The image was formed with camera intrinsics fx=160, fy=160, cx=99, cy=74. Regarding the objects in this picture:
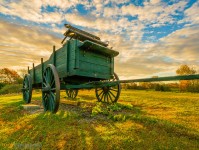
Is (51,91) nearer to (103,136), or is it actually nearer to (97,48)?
(97,48)

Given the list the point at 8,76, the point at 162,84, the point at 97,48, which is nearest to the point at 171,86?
the point at 162,84

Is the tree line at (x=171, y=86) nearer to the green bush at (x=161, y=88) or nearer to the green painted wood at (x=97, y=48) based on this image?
the green bush at (x=161, y=88)

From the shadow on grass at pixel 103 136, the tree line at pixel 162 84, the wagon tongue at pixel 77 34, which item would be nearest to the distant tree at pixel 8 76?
the tree line at pixel 162 84

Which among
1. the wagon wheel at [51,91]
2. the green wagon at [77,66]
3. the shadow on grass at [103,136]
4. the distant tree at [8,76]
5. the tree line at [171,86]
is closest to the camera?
the shadow on grass at [103,136]

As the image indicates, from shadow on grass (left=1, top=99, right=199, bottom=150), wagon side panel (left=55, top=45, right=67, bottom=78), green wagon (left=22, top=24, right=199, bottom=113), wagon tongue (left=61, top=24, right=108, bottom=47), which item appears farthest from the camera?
wagon tongue (left=61, top=24, right=108, bottom=47)

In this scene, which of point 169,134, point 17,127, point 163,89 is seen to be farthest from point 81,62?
point 163,89

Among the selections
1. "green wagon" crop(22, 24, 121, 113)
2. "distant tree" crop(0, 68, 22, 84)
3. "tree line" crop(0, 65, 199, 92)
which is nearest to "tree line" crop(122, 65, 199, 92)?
"tree line" crop(0, 65, 199, 92)

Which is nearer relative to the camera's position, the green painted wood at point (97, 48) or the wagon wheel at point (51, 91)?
the wagon wheel at point (51, 91)

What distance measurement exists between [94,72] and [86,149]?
3941 millimetres

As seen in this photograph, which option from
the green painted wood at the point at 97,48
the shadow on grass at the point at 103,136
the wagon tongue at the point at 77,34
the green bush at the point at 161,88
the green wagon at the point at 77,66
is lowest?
the shadow on grass at the point at 103,136

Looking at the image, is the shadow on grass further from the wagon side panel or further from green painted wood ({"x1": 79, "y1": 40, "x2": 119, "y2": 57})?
green painted wood ({"x1": 79, "y1": 40, "x2": 119, "y2": 57})

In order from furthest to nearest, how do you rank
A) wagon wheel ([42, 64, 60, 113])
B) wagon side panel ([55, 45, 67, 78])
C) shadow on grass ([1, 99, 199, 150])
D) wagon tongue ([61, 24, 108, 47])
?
wagon tongue ([61, 24, 108, 47]) → wagon side panel ([55, 45, 67, 78]) → wagon wheel ([42, 64, 60, 113]) → shadow on grass ([1, 99, 199, 150])

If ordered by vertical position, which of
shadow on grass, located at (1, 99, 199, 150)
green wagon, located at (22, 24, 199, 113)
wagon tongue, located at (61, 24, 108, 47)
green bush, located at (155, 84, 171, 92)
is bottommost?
shadow on grass, located at (1, 99, 199, 150)

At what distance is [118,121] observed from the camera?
4406mm
